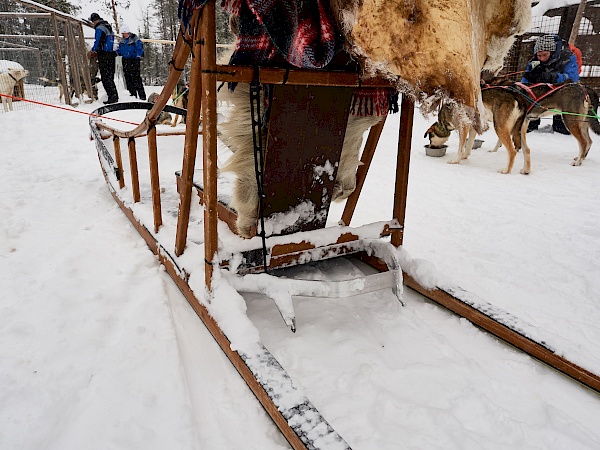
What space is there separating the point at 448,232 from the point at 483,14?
7.51 feet

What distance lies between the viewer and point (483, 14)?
1.19 m

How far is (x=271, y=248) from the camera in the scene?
73.3 inches

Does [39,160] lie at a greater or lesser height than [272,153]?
lesser

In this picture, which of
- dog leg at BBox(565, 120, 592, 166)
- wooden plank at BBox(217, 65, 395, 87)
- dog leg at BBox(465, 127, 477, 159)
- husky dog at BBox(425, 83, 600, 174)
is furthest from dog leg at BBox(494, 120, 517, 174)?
wooden plank at BBox(217, 65, 395, 87)

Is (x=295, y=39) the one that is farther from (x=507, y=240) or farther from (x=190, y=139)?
(x=507, y=240)

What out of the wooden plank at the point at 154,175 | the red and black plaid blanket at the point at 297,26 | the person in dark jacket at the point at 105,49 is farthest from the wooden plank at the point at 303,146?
the person in dark jacket at the point at 105,49

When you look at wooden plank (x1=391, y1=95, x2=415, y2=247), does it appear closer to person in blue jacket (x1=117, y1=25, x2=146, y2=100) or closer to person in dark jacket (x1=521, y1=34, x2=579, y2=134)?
person in dark jacket (x1=521, y1=34, x2=579, y2=134)

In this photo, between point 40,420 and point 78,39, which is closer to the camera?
point 40,420

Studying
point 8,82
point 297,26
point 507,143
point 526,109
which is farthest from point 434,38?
point 8,82

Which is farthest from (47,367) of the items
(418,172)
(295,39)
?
(418,172)

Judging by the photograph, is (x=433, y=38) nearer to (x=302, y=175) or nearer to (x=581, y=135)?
(x=302, y=175)

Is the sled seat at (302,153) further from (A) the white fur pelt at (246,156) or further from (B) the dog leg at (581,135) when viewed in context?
(B) the dog leg at (581,135)

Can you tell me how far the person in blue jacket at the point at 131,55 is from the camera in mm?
9691

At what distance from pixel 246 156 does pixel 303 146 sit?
288mm
